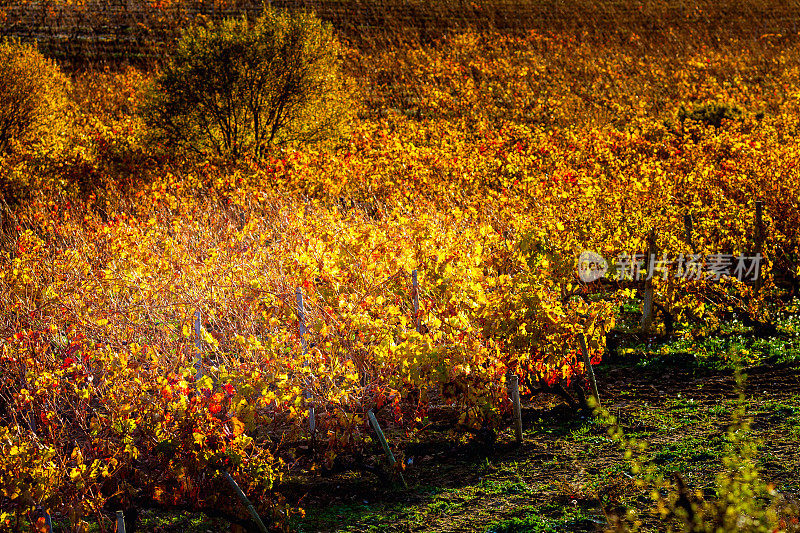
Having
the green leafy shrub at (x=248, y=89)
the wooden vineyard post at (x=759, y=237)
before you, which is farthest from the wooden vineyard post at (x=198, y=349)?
the green leafy shrub at (x=248, y=89)

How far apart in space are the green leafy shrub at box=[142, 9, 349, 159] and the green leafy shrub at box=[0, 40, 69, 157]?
9.22 ft

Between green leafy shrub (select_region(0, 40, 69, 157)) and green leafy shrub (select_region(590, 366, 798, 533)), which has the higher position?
green leafy shrub (select_region(0, 40, 69, 157))

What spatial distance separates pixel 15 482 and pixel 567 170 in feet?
33.5

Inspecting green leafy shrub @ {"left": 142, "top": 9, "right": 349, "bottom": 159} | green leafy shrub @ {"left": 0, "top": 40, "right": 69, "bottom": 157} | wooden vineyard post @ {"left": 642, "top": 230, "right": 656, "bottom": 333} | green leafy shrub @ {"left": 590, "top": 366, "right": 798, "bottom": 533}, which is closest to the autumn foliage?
wooden vineyard post @ {"left": 642, "top": 230, "right": 656, "bottom": 333}

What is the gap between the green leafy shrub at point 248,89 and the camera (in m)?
15.1

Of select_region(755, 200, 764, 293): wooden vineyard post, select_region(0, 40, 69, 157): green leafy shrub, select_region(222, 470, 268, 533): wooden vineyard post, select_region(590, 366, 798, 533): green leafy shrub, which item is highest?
select_region(0, 40, 69, 157): green leafy shrub

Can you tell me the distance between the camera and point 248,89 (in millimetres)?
15344

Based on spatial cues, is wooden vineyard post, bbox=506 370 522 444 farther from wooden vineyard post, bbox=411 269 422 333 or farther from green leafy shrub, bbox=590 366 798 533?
wooden vineyard post, bbox=411 269 422 333

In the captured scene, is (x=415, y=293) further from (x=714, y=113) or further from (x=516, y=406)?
(x=714, y=113)

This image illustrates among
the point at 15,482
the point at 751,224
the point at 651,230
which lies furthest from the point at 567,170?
the point at 15,482

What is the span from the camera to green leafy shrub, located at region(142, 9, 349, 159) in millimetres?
15125

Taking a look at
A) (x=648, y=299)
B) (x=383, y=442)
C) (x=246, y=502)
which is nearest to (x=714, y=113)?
(x=648, y=299)

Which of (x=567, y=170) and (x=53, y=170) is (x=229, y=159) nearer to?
(x=53, y=170)

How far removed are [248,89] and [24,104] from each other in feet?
17.1
